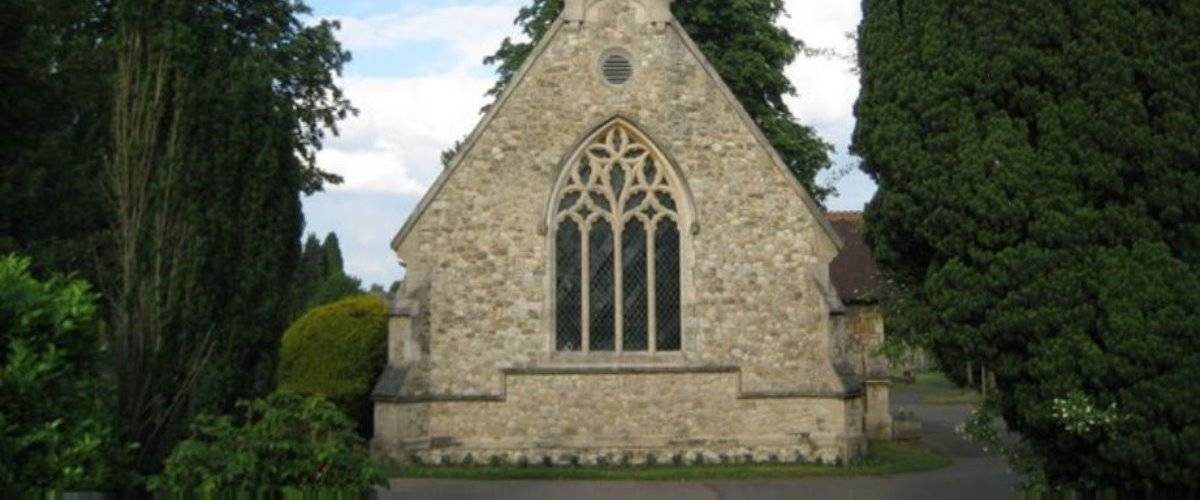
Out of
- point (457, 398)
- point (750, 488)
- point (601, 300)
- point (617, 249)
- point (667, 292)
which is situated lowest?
point (750, 488)

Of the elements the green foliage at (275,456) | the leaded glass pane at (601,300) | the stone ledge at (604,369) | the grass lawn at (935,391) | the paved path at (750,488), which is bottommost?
the paved path at (750,488)

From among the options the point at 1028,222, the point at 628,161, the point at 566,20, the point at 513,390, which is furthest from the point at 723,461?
the point at 1028,222

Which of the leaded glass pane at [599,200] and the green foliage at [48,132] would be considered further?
the leaded glass pane at [599,200]

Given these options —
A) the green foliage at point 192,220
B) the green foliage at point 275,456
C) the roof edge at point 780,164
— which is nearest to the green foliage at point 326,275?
the roof edge at point 780,164

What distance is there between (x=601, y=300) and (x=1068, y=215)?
10459 mm

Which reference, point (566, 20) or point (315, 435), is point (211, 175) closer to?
point (315, 435)

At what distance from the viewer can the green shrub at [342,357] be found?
2167cm

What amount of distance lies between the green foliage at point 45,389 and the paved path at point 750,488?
6.93 m

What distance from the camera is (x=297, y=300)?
1421cm

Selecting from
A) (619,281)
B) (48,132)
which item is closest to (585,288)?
(619,281)

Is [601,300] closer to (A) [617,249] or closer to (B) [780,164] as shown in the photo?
(A) [617,249]

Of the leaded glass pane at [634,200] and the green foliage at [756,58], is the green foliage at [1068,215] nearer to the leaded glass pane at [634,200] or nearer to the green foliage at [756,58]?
the leaded glass pane at [634,200]

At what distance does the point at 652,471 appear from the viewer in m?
18.6

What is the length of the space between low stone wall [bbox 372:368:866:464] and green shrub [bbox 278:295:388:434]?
301 cm
